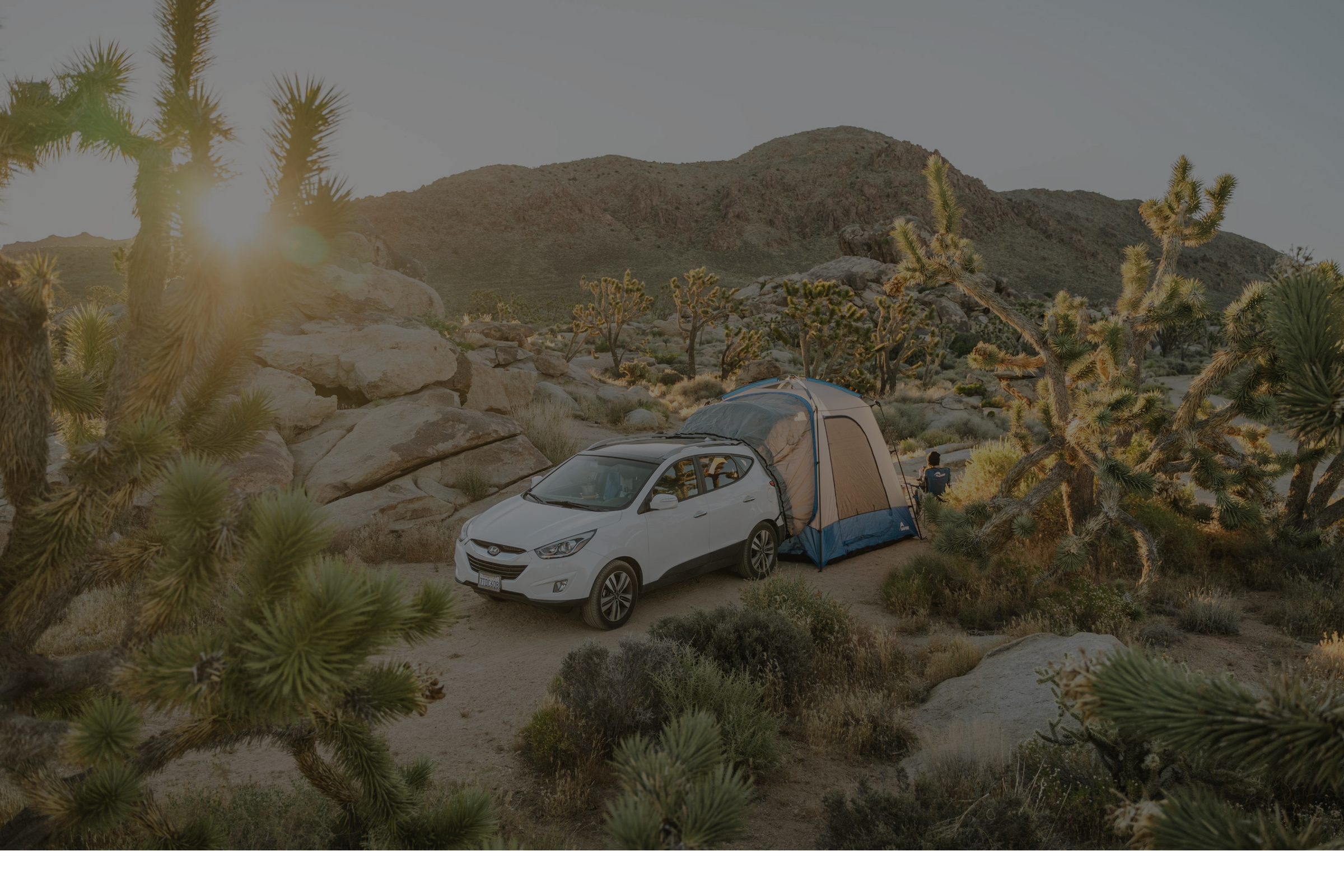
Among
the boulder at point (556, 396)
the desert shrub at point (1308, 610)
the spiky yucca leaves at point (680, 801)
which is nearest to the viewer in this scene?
the spiky yucca leaves at point (680, 801)

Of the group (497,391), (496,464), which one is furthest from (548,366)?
(496,464)

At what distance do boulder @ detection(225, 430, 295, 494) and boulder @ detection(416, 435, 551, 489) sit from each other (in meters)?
1.84

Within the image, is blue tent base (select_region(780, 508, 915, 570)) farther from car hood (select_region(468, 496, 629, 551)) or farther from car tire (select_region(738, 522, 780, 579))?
car hood (select_region(468, 496, 629, 551))

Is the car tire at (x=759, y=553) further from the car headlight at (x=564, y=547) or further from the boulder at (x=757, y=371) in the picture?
the boulder at (x=757, y=371)

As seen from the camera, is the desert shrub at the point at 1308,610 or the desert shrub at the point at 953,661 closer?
the desert shrub at the point at 953,661

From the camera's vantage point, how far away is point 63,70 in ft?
9.14

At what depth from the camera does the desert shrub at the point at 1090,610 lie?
685 cm

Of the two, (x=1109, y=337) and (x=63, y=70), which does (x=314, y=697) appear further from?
(x=1109, y=337)

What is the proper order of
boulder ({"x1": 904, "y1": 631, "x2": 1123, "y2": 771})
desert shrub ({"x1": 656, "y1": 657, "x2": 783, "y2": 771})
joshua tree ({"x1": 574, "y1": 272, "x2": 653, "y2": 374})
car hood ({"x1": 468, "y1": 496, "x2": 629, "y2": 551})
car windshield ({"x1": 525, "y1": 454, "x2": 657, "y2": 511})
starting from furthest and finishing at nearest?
joshua tree ({"x1": 574, "y1": 272, "x2": 653, "y2": 374}) → car windshield ({"x1": 525, "y1": 454, "x2": 657, "y2": 511}) → car hood ({"x1": 468, "y1": 496, "x2": 629, "y2": 551}) → desert shrub ({"x1": 656, "y1": 657, "x2": 783, "y2": 771}) → boulder ({"x1": 904, "y1": 631, "x2": 1123, "y2": 771})

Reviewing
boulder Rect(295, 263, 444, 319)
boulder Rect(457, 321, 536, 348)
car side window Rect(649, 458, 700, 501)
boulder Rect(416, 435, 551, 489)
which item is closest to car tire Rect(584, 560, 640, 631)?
car side window Rect(649, 458, 700, 501)

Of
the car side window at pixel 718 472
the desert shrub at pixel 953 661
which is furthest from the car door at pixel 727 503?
the desert shrub at pixel 953 661

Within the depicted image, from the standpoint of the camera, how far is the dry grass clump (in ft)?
21.2

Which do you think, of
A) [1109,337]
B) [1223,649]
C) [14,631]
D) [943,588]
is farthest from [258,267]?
[1109,337]

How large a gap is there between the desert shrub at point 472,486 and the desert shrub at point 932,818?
8.60 meters
